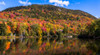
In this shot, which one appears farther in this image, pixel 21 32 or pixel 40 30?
pixel 40 30

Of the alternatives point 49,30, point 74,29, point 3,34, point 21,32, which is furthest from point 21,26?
point 74,29

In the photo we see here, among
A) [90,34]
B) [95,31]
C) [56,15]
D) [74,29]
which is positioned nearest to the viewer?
[95,31]

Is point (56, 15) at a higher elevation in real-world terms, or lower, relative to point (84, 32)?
higher

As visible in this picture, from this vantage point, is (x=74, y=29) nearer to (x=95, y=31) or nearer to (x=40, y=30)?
(x=40, y=30)

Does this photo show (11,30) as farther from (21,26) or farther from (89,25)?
(89,25)

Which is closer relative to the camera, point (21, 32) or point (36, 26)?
point (21, 32)

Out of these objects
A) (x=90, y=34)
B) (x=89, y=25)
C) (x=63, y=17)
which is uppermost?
(x=63, y=17)

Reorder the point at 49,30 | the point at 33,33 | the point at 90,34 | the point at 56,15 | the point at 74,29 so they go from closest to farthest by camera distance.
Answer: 1. the point at 90,34
2. the point at 33,33
3. the point at 49,30
4. the point at 74,29
5. the point at 56,15

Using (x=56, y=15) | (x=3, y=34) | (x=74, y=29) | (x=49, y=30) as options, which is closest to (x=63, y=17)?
(x=56, y=15)

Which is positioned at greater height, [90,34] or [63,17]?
[63,17]
